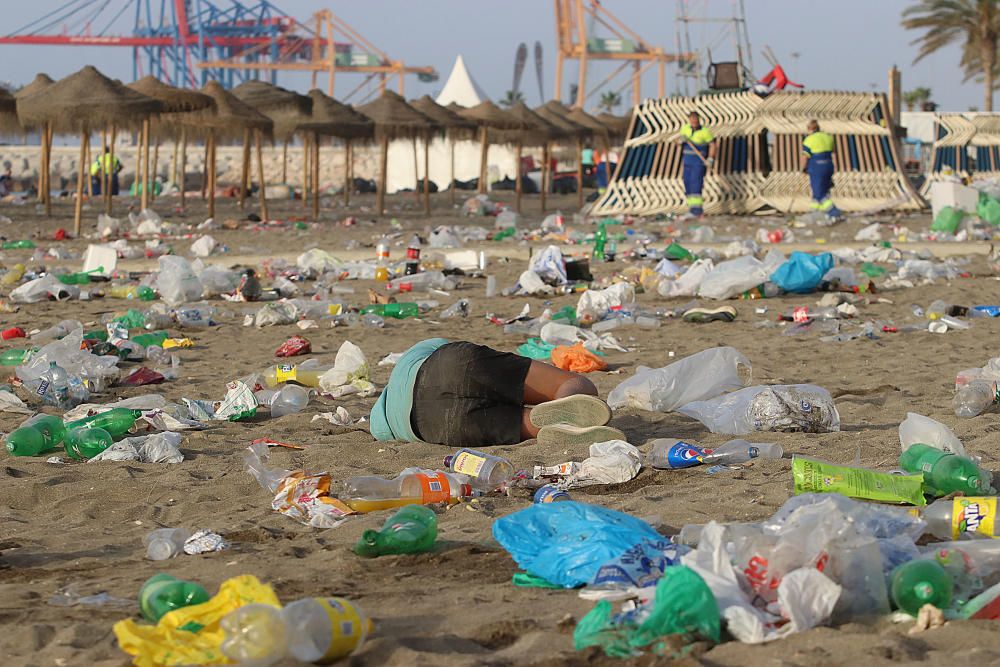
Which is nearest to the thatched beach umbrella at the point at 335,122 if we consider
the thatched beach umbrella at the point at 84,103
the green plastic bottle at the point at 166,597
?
the thatched beach umbrella at the point at 84,103

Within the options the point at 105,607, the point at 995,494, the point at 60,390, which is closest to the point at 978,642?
the point at 995,494

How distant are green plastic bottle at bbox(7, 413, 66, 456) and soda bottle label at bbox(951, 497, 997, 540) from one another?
3079mm

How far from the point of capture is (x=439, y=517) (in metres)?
3.52

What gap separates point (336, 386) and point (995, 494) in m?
3.13

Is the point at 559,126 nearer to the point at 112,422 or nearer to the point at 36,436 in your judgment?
the point at 112,422

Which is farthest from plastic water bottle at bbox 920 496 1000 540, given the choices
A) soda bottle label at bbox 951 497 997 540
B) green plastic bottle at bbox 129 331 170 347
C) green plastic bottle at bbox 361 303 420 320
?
green plastic bottle at bbox 361 303 420 320

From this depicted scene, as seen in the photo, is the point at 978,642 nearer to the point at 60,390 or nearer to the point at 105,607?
the point at 105,607

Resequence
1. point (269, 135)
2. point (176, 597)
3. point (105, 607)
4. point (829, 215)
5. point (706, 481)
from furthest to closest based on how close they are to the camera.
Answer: point (269, 135), point (829, 215), point (706, 481), point (105, 607), point (176, 597)

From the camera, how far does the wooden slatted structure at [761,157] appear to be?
68.4ft

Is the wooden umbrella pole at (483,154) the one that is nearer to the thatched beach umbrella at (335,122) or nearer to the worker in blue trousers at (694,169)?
the thatched beach umbrella at (335,122)

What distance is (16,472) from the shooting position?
4195mm

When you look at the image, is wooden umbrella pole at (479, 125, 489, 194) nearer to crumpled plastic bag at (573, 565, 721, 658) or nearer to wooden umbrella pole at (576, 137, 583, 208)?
wooden umbrella pole at (576, 137, 583, 208)

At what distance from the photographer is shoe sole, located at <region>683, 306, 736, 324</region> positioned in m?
7.86

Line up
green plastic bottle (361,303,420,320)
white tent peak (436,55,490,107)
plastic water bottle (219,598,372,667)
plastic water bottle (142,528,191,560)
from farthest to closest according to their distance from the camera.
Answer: white tent peak (436,55,490,107) < green plastic bottle (361,303,420,320) < plastic water bottle (142,528,191,560) < plastic water bottle (219,598,372,667)
